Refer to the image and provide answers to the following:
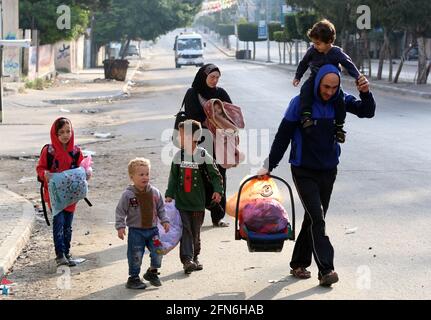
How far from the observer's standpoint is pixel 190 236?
7746 millimetres

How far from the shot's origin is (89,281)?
7.51 m

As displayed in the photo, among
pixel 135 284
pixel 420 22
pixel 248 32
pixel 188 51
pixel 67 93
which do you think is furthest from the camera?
pixel 248 32

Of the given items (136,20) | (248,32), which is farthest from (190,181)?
(248,32)

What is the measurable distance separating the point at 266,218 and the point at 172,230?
3.33ft

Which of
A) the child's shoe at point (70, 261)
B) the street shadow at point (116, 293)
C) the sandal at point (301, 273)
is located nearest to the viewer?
the street shadow at point (116, 293)

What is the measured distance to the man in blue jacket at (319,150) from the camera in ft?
22.8

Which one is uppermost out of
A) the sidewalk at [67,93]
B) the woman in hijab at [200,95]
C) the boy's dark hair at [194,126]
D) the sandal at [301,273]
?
the woman in hijab at [200,95]

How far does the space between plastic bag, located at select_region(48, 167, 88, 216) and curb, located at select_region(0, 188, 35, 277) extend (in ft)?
1.90

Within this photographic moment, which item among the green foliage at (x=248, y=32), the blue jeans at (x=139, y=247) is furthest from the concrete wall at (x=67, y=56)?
the blue jeans at (x=139, y=247)

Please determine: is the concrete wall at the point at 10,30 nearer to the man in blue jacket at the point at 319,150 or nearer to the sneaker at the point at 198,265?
the sneaker at the point at 198,265

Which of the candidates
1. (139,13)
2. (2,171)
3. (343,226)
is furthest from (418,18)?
(139,13)

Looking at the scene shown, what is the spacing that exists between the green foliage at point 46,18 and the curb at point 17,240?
31854 millimetres

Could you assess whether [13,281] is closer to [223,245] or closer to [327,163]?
[223,245]

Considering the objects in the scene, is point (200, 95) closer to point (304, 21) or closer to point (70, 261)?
point (70, 261)
